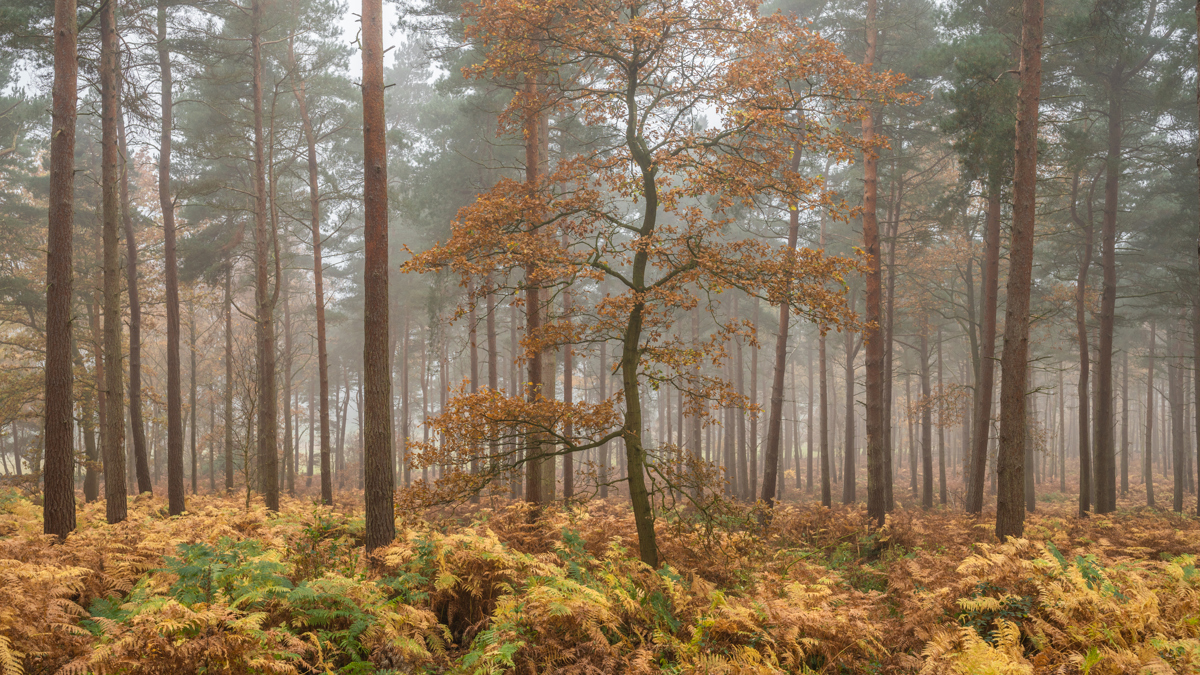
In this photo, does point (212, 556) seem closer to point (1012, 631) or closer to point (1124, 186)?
point (1012, 631)

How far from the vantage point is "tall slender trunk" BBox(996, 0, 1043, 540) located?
8.60 m

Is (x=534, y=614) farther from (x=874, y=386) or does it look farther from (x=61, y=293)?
(x=874, y=386)

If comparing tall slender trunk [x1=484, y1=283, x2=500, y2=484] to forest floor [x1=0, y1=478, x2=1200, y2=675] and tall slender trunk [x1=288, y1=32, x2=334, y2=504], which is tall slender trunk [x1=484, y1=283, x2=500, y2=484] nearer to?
forest floor [x1=0, y1=478, x2=1200, y2=675]

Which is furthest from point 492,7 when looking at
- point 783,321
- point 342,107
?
point 342,107

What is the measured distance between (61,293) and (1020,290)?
13309mm

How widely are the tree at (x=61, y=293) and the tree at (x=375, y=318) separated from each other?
14.4 ft

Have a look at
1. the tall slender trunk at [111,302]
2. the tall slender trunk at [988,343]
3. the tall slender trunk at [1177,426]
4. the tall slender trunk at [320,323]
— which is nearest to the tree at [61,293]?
the tall slender trunk at [111,302]

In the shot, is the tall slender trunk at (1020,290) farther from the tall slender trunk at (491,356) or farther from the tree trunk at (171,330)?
the tree trunk at (171,330)

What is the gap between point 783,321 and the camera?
15195 millimetres

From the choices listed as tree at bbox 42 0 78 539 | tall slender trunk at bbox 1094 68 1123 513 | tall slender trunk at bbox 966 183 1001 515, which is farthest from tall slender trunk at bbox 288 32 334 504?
tall slender trunk at bbox 1094 68 1123 513

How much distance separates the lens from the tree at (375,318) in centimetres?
729

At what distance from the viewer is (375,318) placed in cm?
732

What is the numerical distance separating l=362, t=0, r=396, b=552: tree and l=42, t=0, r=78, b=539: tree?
4.38m

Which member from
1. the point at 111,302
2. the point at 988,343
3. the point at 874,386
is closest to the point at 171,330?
the point at 111,302
